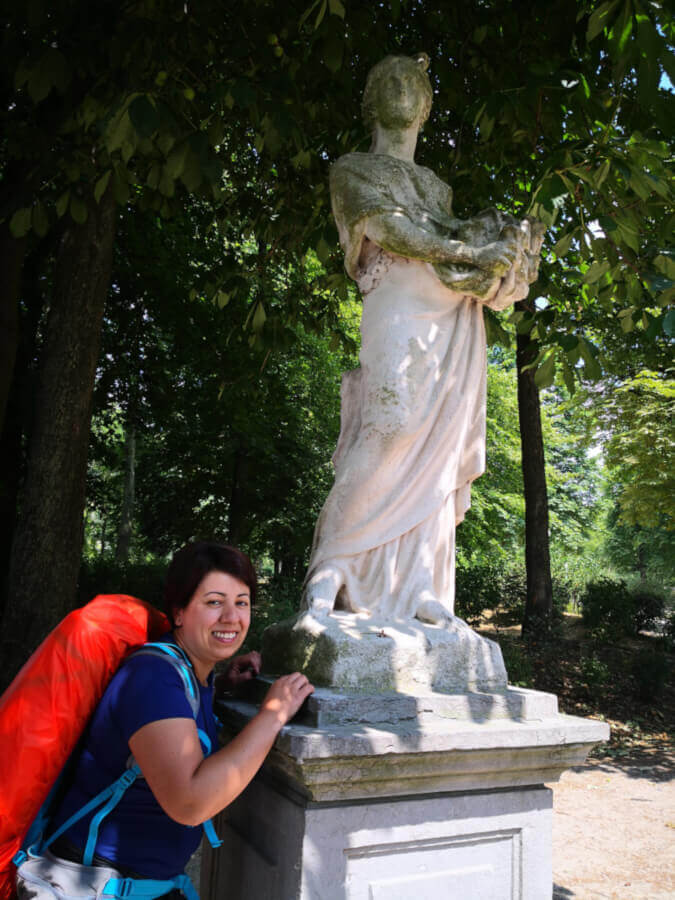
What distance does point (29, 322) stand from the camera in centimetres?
930

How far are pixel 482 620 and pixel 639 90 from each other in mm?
14011

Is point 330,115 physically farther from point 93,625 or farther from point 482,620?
point 482,620

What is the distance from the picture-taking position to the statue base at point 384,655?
224 cm

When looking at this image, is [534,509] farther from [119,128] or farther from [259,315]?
[119,128]

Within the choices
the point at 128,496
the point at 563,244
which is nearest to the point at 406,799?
the point at 563,244

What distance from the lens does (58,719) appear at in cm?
172

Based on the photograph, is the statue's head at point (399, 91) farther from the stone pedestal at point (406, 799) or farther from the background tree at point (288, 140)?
the stone pedestal at point (406, 799)

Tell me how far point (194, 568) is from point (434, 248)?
4.93 feet

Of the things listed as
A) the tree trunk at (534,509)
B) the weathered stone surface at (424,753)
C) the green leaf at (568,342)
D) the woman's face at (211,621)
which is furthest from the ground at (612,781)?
the woman's face at (211,621)

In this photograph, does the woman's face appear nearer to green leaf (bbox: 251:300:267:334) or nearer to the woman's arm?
the woman's arm

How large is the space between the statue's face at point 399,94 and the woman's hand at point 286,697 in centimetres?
228

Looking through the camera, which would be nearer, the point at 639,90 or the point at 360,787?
the point at 360,787

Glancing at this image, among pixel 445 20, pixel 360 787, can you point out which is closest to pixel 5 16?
pixel 445 20


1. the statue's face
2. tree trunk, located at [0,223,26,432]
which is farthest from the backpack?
tree trunk, located at [0,223,26,432]
